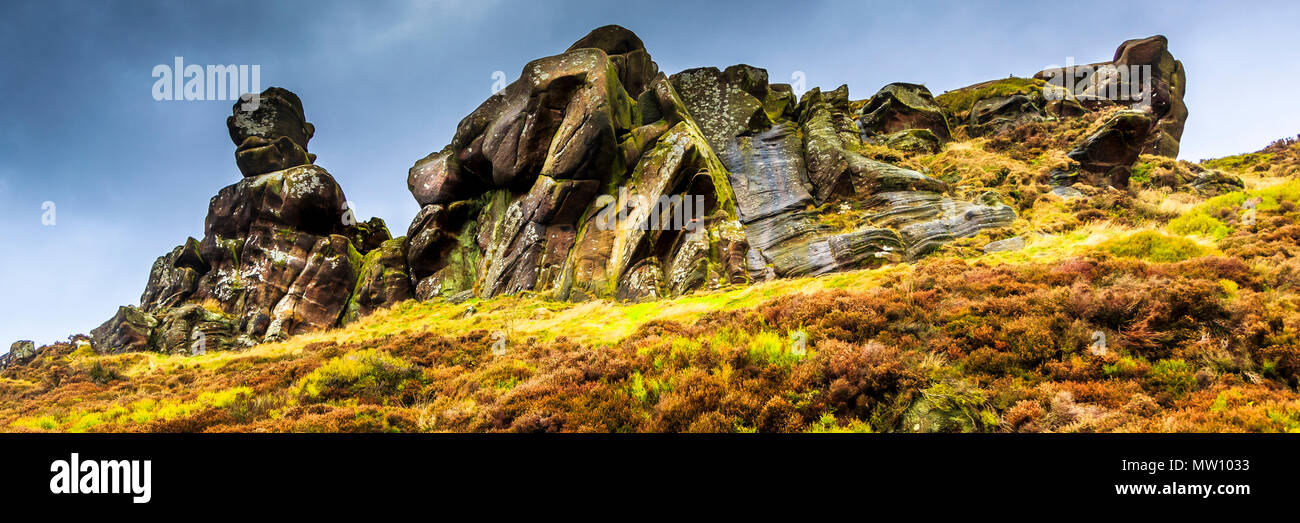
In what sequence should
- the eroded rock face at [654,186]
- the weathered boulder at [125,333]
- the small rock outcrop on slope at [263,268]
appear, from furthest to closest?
the small rock outcrop on slope at [263,268] → the weathered boulder at [125,333] → the eroded rock face at [654,186]

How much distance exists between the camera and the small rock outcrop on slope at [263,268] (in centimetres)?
3234

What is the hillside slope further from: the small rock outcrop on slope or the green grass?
the small rock outcrop on slope

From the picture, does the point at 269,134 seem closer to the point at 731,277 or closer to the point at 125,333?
the point at 125,333

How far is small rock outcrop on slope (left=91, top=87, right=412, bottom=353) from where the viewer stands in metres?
32.3

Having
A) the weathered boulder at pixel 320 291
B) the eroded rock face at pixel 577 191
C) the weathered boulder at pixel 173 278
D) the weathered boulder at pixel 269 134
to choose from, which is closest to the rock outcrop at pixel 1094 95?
the eroded rock face at pixel 577 191

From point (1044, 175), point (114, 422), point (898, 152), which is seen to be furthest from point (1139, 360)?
point (898, 152)

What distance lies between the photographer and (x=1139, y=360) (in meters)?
7.12

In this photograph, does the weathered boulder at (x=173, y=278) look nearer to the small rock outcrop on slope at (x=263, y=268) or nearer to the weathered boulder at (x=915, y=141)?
the small rock outcrop on slope at (x=263, y=268)

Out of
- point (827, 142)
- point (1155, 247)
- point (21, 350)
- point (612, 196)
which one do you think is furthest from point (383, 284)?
point (1155, 247)

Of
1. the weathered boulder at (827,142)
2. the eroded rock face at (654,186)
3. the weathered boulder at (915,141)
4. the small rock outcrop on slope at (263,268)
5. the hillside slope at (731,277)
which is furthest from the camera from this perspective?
the weathered boulder at (915,141)

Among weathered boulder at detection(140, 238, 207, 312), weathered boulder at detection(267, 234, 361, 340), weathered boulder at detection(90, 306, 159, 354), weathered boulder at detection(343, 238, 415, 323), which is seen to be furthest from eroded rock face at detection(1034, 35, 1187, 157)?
weathered boulder at detection(140, 238, 207, 312)
